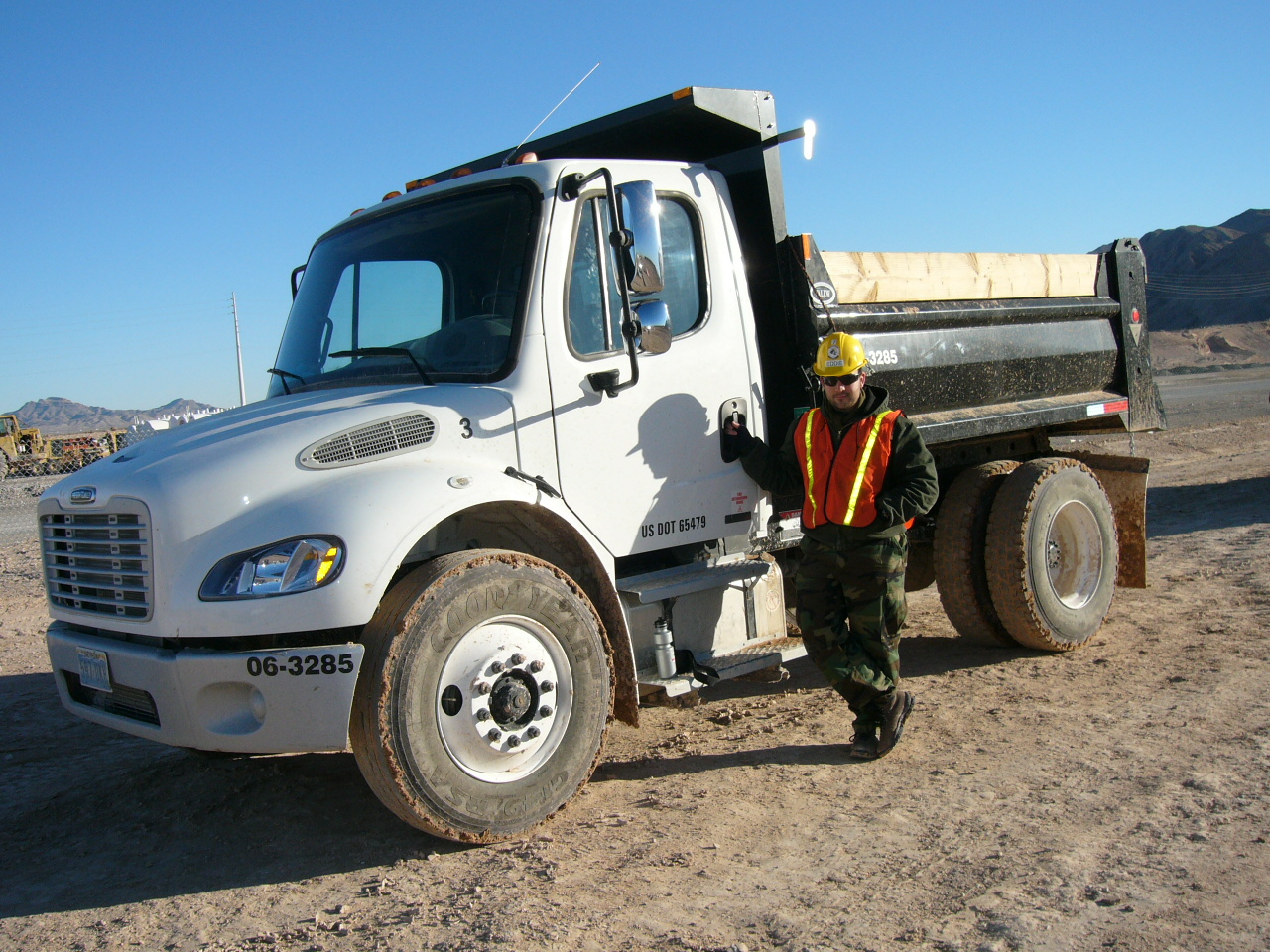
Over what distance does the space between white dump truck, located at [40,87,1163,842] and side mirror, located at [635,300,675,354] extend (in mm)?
12

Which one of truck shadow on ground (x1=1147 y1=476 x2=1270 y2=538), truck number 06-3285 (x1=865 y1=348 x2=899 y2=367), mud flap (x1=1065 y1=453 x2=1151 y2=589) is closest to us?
truck number 06-3285 (x1=865 y1=348 x2=899 y2=367)

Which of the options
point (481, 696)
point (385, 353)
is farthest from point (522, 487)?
point (385, 353)

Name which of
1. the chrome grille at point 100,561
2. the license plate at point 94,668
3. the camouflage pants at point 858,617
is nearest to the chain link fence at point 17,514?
the chrome grille at point 100,561

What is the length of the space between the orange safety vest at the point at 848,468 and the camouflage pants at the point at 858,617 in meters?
0.18

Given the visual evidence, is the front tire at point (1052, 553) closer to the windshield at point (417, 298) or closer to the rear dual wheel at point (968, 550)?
the rear dual wheel at point (968, 550)

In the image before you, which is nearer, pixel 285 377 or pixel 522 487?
pixel 522 487

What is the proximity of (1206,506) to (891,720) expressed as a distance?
8.55 metres

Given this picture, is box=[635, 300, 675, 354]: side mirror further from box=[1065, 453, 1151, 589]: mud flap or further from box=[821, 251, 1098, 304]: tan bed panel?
box=[1065, 453, 1151, 589]: mud flap

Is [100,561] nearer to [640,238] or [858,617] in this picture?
[640,238]

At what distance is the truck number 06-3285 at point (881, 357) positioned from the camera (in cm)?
551

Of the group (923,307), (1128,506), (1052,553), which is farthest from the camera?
(1128,506)

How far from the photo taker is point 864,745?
15.7ft

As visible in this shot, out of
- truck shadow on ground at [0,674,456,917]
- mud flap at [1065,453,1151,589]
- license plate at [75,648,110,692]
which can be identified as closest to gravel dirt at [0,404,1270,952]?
truck shadow on ground at [0,674,456,917]

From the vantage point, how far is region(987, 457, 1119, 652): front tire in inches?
245
